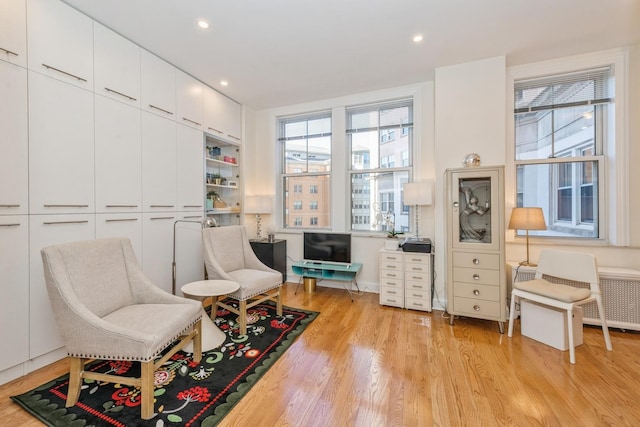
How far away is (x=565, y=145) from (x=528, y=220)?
1.09 m

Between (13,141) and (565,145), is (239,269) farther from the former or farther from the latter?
(565,145)

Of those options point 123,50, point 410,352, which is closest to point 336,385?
point 410,352

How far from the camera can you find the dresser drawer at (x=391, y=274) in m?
3.04

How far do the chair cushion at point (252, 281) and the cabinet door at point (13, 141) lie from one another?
1.61 m

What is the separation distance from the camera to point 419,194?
304cm

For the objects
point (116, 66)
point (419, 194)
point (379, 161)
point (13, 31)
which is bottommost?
point (419, 194)

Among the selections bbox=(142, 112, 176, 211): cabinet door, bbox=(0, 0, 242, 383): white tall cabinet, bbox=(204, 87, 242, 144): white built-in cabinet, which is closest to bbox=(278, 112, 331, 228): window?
bbox=(204, 87, 242, 144): white built-in cabinet

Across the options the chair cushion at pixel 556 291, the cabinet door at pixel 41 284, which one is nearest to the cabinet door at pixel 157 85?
the cabinet door at pixel 41 284

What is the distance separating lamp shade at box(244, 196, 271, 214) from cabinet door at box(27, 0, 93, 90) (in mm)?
2142

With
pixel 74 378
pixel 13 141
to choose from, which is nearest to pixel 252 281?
pixel 74 378

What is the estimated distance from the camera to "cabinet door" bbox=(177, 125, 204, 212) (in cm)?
300

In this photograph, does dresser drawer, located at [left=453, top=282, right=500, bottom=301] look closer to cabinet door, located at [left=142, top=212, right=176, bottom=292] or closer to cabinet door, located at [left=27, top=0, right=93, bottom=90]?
cabinet door, located at [left=142, top=212, right=176, bottom=292]

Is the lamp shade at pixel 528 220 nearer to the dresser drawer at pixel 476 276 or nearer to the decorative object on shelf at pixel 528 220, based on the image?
the decorative object on shelf at pixel 528 220

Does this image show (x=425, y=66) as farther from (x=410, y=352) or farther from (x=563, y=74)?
(x=410, y=352)
